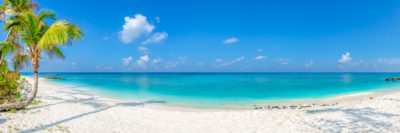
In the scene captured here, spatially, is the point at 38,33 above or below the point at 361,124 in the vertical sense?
above

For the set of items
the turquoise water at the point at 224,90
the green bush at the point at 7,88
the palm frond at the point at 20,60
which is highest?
→ the palm frond at the point at 20,60

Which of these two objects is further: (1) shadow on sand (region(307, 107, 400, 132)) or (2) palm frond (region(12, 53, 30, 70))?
(2) palm frond (region(12, 53, 30, 70))

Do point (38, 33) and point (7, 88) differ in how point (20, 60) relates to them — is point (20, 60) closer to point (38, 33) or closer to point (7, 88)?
point (7, 88)

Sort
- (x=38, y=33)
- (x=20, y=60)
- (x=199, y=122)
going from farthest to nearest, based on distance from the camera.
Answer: (x=199, y=122)
(x=20, y=60)
(x=38, y=33)

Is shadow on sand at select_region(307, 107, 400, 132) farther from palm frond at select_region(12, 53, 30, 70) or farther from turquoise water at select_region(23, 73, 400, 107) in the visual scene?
palm frond at select_region(12, 53, 30, 70)

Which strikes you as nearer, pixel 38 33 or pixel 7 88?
pixel 38 33

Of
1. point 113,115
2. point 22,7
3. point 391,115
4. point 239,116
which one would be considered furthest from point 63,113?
point 391,115

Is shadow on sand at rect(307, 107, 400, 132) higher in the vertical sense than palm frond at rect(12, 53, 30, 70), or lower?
lower

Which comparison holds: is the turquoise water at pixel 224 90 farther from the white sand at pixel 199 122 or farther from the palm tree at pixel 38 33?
the palm tree at pixel 38 33

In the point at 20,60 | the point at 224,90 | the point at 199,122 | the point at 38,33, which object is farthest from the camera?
the point at 224,90

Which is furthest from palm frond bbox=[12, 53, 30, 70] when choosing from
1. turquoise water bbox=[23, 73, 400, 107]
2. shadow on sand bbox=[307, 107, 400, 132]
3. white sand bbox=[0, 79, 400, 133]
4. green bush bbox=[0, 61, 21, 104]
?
shadow on sand bbox=[307, 107, 400, 132]

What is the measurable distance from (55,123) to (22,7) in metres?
7.43

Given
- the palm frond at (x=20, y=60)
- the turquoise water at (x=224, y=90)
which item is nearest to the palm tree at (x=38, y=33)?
the palm frond at (x=20, y=60)

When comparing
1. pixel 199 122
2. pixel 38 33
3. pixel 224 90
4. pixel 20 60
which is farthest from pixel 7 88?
pixel 224 90
